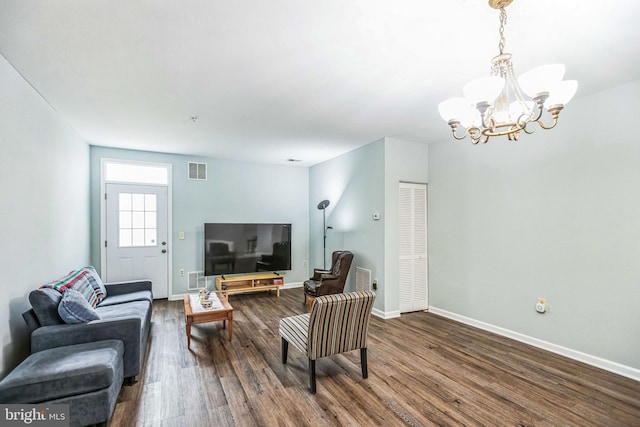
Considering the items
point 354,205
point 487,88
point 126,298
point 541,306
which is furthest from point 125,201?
point 541,306

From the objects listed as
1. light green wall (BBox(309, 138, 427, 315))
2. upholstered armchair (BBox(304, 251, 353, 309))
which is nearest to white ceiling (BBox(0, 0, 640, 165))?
light green wall (BBox(309, 138, 427, 315))

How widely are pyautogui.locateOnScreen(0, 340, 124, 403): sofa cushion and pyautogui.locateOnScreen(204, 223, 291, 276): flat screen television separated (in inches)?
127

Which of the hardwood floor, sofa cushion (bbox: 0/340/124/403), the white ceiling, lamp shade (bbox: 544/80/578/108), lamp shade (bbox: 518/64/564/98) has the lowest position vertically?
the hardwood floor

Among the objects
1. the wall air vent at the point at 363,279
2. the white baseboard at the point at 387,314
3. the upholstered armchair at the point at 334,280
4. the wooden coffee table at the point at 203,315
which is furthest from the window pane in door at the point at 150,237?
the white baseboard at the point at 387,314

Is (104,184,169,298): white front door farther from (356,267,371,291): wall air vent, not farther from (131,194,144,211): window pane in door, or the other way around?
(356,267,371,291): wall air vent

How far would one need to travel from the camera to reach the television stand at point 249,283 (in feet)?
18.3

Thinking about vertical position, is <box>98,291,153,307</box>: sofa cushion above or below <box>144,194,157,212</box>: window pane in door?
below

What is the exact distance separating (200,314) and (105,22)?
284cm

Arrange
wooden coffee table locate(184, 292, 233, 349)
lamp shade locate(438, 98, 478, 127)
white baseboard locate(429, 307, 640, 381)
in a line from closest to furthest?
lamp shade locate(438, 98, 478, 127)
white baseboard locate(429, 307, 640, 381)
wooden coffee table locate(184, 292, 233, 349)

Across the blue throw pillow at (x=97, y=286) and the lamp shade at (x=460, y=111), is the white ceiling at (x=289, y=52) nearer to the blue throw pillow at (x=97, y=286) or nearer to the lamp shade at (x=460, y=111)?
the lamp shade at (x=460, y=111)

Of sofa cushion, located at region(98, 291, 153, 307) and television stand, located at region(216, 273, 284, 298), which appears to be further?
television stand, located at region(216, 273, 284, 298)

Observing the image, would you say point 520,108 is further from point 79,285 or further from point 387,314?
point 79,285

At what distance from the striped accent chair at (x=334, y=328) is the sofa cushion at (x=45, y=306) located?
2.05 metres

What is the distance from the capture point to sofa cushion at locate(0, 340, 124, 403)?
1.91m
